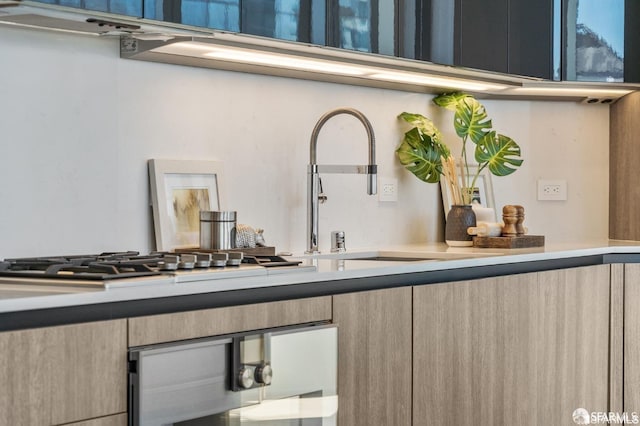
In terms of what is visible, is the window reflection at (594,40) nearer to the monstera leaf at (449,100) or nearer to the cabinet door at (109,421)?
the monstera leaf at (449,100)

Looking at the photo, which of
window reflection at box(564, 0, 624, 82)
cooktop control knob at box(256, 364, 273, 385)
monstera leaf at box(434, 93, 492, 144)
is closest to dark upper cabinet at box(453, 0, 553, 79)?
window reflection at box(564, 0, 624, 82)

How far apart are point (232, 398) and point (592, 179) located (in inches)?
104

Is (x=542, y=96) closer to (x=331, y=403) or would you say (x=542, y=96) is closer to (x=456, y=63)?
(x=456, y=63)

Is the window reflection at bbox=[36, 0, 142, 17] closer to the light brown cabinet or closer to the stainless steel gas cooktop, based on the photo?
the stainless steel gas cooktop


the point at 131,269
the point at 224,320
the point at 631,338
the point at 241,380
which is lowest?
the point at 631,338

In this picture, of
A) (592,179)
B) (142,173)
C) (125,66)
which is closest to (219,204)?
(142,173)

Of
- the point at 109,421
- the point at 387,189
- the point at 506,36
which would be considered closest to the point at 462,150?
the point at 387,189

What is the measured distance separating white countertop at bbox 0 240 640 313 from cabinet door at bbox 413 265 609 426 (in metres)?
0.06

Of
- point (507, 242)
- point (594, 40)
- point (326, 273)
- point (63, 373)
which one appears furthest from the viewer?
point (594, 40)

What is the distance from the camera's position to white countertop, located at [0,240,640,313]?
5.98 feet

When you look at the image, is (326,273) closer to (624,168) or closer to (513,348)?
(513,348)

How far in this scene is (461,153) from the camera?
13.1 feet

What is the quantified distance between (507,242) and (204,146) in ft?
3.79

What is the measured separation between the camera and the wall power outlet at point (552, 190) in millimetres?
4262
